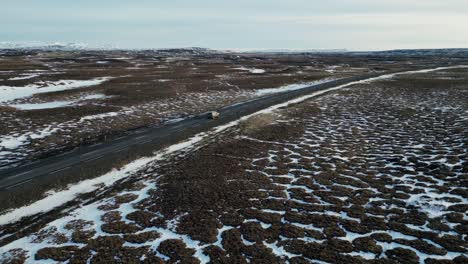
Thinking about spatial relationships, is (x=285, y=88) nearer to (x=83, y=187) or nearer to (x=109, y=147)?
(x=109, y=147)

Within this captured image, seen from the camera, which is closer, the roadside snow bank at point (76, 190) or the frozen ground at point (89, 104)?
the roadside snow bank at point (76, 190)

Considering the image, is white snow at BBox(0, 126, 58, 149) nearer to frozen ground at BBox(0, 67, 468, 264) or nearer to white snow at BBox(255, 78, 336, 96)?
frozen ground at BBox(0, 67, 468, 264)

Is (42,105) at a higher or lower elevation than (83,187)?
higher

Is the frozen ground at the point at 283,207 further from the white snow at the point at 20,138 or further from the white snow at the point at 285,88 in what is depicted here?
the white snow at the point at 285,88

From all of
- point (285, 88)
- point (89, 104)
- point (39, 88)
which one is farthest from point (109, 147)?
point (285, 88)

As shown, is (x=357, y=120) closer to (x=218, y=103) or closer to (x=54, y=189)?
(x=218, y=103)

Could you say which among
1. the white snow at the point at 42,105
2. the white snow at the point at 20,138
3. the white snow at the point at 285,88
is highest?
the white snow at the point at 285,88

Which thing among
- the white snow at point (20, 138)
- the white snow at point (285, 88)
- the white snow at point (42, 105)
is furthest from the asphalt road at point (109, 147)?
the white snow at point (42, 105)
